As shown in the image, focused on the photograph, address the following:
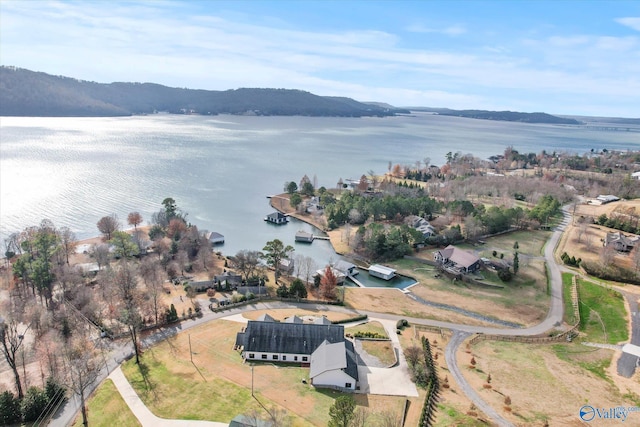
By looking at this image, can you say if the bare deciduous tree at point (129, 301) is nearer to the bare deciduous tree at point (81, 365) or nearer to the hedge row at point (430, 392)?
the bare deciduous tree at point (81, 365)

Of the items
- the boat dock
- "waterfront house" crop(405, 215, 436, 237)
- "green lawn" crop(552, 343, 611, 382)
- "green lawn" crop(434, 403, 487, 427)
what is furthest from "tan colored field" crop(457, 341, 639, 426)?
"waterfront house" crop(405, 215, 436, 237)

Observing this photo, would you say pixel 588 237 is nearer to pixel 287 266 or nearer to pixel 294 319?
pixel 287 266

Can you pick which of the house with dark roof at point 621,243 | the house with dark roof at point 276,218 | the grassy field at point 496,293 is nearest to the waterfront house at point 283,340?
the grassy field at point 496,293

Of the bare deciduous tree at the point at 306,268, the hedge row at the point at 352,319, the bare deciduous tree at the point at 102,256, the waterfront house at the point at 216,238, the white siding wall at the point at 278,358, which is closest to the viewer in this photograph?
the white siding wall at the point at 278,358

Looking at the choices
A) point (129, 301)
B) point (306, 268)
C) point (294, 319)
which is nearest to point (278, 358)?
point (294, 319)

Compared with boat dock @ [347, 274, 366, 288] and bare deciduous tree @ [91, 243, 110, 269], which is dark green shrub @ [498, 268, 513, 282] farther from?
bare deciduous tree @ [91, 243, 110, 269]

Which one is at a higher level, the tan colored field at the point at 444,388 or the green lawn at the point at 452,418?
the green lawn at the point at 452,418
